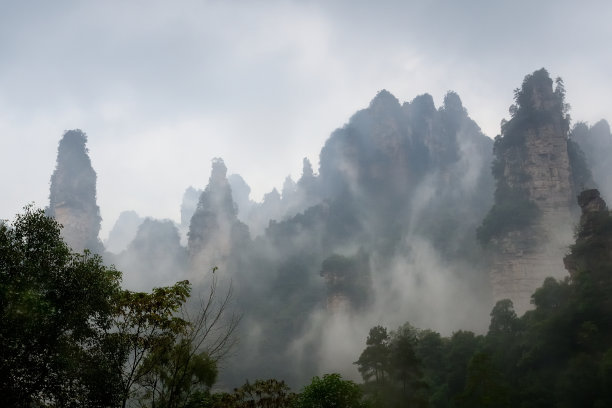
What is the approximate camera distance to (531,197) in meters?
77.5

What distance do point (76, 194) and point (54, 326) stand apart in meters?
113

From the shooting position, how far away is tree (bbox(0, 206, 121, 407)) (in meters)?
15.8

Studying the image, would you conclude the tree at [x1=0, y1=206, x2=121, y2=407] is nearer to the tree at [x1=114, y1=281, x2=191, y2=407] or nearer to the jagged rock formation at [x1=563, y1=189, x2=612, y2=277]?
the tree at [x1=114, y1=281, x2=191, y2=407]

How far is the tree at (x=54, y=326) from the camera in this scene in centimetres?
1577

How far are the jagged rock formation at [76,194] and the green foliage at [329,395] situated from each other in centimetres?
10346

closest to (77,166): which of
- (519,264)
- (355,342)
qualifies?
(355,342)

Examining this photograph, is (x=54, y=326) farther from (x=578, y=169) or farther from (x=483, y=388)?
(x=578, y=169)

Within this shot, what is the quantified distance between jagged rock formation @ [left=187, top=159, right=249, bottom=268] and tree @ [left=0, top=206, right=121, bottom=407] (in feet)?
340

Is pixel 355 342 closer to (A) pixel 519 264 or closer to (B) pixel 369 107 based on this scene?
(A) pixel 519 264

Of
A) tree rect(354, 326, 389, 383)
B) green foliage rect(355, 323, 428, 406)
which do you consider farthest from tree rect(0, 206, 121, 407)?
tree rect(354, 326, 389, 383)

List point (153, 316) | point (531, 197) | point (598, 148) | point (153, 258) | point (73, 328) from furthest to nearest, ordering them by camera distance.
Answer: point (153, 258) < point (598, 148) < point (531, 197) < point (73, 328) < point (153, 316)

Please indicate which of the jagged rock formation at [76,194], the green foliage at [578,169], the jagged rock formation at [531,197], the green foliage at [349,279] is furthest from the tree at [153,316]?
the jagged rock formation at [76,194]

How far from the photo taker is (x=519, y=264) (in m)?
75.2

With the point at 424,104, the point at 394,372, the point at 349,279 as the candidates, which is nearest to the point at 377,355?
the point at 394,372
